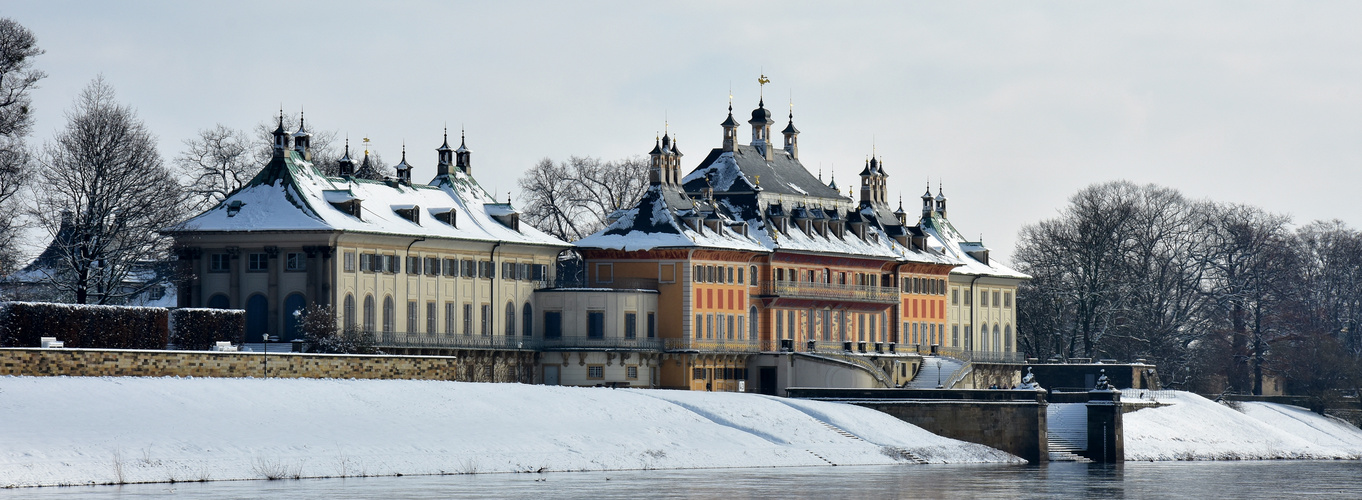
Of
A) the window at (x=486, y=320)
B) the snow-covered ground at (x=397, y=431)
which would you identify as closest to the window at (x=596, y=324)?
the window at (x=486, y=320)

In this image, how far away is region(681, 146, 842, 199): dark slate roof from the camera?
109 metres

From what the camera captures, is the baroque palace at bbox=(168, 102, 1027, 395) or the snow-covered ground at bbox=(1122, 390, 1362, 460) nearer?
the baroque palace at bbox=(168, 102, 1027, 395)

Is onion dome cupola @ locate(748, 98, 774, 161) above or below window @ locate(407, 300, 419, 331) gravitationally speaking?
above

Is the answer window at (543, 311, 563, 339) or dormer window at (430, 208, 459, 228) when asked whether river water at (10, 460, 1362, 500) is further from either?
dormer window at (430, 208, 459, 228)

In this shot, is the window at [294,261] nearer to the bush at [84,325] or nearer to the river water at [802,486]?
the bush at [84,325]

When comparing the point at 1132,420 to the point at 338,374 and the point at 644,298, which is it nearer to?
the point at 644,298

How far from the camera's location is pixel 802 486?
201 ft

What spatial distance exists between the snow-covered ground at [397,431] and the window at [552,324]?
17948mm

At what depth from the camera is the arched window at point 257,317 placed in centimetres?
8825

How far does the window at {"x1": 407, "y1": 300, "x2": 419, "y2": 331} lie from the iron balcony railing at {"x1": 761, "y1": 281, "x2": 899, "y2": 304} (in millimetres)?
18731

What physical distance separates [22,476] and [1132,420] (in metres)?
50.5

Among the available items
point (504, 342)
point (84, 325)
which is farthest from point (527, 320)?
point (84, 325)

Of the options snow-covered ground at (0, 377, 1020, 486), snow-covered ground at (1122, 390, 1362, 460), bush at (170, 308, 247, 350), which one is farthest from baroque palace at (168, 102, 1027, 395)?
snow-covered ground at (0, 377, 1020, 486)

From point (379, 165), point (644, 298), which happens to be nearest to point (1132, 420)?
point (644, 298)
